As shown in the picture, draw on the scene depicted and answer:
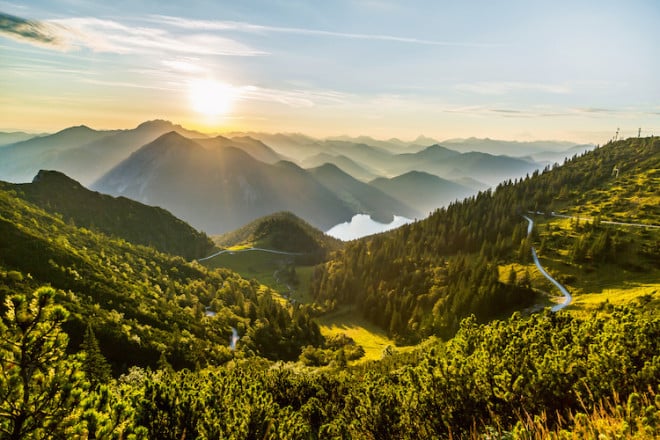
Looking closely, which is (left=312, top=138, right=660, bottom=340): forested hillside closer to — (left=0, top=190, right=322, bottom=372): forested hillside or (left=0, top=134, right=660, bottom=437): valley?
(left=0, top=134, right=660, bottom=437): valley

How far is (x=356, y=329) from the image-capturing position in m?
160

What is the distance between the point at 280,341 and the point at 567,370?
122077 mm

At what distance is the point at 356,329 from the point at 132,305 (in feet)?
309

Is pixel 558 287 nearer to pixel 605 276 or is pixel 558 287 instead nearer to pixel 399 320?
pixel 605 276

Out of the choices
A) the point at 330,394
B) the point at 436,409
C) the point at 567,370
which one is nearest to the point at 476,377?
the point at 436,409

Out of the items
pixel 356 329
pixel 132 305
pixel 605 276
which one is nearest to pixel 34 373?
pixel 132 305

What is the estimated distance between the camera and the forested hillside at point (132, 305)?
8569 cm

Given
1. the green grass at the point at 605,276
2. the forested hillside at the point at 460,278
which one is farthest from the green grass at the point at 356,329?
the green grass at the point at 605,276

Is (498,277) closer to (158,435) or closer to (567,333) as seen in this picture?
(567,333)

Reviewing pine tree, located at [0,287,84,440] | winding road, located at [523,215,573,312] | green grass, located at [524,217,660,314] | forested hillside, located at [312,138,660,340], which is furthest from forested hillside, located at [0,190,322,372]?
green grass, located at [524,217,660,314]

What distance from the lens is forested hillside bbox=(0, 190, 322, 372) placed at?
8569cm

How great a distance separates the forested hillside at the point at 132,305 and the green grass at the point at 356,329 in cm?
1658

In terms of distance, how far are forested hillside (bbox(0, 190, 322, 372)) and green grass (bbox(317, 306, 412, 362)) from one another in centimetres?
1658

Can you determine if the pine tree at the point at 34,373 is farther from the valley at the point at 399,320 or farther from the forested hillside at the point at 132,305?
the forested hillside at the point at 132,305
